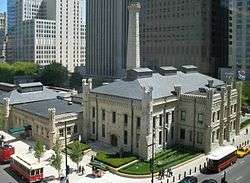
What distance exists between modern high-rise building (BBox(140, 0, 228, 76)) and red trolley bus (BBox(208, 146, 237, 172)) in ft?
316

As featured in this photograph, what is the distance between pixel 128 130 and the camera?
74.7m

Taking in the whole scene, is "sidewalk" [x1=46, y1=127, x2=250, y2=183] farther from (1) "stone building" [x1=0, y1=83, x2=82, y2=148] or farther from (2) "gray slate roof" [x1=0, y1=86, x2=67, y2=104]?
(2) "gray slate roof" [x1=0, y1=86, x2=67, y2=104]

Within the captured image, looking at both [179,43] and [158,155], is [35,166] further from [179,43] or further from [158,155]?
[179,43]

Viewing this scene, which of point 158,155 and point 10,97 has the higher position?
point 10,97

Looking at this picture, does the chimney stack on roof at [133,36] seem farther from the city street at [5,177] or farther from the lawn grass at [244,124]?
the city street at [5,177]

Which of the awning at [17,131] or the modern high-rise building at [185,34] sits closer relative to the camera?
the awning at [17,131]

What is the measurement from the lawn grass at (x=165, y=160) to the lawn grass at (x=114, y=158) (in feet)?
5.16

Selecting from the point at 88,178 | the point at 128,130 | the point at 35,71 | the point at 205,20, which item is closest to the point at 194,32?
the point at 205,20

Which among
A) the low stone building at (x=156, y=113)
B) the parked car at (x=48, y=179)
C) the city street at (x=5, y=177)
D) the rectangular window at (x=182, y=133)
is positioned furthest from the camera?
the rectangular window at (x=182, y=133)

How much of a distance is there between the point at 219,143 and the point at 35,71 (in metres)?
122

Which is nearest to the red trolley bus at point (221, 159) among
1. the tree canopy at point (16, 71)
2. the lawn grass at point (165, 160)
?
the lawn grass at point (165, 160)

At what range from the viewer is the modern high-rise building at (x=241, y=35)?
155 meters

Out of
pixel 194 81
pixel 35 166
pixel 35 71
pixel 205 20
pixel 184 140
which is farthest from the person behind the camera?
pixel 35 71

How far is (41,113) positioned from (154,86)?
2531 centimetres
